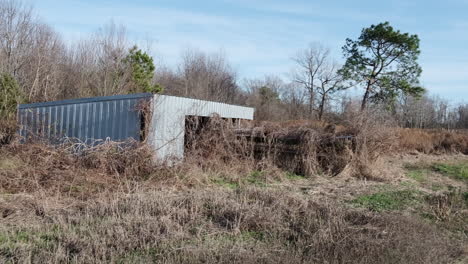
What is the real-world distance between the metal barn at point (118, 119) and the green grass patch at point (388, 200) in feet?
16.2

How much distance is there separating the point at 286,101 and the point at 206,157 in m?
29.5

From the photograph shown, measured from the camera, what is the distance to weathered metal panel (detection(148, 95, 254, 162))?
10117mm

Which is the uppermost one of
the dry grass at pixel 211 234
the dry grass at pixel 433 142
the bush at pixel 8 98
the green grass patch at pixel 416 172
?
the bush at pixel 8 98

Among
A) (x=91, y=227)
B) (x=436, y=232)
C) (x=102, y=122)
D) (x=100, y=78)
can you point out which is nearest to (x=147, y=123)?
(x=102, y=122)

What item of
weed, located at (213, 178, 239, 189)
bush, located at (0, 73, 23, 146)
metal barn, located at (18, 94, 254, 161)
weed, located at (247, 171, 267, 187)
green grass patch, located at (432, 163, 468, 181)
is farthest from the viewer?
bush, located at (0, 73, 23, 146)

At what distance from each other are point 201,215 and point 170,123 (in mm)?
5074

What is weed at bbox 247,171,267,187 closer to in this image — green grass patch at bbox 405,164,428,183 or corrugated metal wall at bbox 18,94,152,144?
corrugated metal wall at bbox 18,94,152,144

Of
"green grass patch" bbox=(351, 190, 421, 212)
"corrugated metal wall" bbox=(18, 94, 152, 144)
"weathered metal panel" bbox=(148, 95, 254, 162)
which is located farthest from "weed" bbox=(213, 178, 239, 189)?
"green grass patch" bbox=(351, 190, 421, 212)

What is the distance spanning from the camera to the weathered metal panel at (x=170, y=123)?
10117mm

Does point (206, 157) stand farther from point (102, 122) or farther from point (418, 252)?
point (418, 252)

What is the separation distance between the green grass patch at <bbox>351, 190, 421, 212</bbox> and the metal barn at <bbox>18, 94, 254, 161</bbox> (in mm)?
4924

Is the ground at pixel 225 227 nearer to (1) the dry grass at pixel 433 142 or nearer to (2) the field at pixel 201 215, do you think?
(2) the field at pixel 201 215

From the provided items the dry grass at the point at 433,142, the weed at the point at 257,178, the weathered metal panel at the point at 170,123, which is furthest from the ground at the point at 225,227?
the dry grass at the point at 433,142

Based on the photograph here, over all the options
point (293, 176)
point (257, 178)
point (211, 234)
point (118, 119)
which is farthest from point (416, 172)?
point (211, 234)
